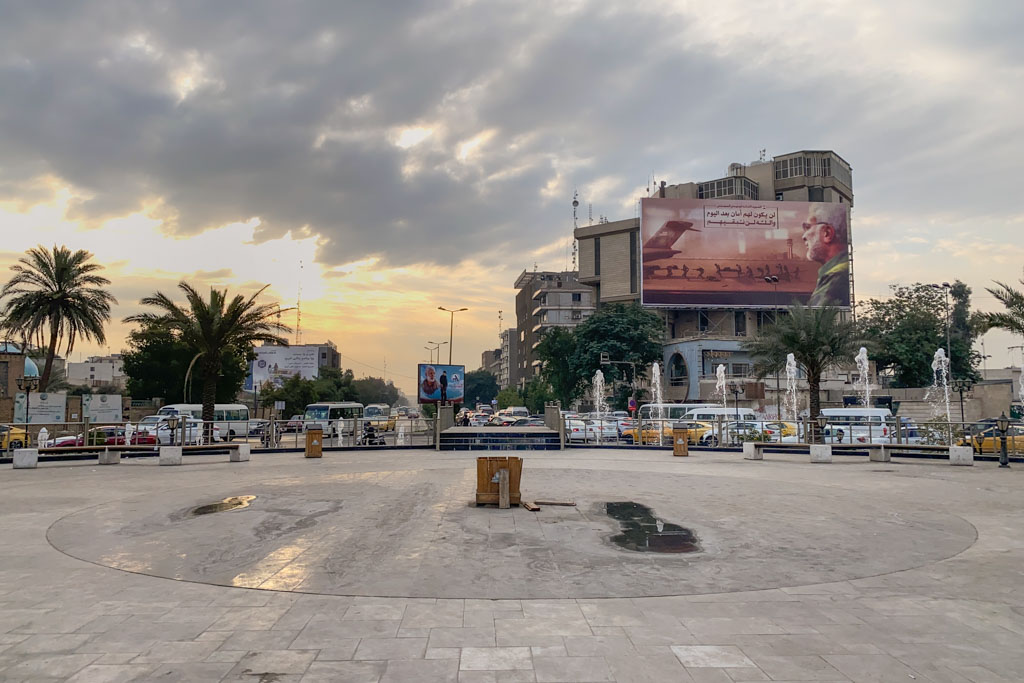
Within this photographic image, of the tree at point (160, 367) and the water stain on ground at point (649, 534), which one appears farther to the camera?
the tree at point (160, 367)

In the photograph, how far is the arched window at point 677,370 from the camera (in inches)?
2808

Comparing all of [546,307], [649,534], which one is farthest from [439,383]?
[546,307]

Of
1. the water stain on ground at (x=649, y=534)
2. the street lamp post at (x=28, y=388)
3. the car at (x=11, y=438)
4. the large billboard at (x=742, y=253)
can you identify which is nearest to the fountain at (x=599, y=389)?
the large billboard at (x=742, y=253)

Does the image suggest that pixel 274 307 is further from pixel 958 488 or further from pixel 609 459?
pixel 958 488

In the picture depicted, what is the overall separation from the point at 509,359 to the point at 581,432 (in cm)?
13126

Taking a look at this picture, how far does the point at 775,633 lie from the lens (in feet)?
17.4

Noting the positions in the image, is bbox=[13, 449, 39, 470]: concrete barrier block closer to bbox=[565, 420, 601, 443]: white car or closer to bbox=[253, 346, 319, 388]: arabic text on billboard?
bbox=[565, 420, 601, 443]: white car

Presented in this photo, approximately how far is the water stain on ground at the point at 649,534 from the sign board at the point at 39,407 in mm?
26259

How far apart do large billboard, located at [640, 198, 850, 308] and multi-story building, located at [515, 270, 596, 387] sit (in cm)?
2833

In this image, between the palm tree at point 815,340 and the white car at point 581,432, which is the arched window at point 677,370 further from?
the white car at point 581,432

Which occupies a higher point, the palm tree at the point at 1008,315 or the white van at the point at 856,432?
the palm tree at the point at 1008,315

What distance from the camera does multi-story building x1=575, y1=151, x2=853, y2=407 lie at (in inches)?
2714

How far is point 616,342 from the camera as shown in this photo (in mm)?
→ 64250

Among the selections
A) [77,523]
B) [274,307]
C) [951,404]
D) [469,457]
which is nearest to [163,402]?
[274,307]
